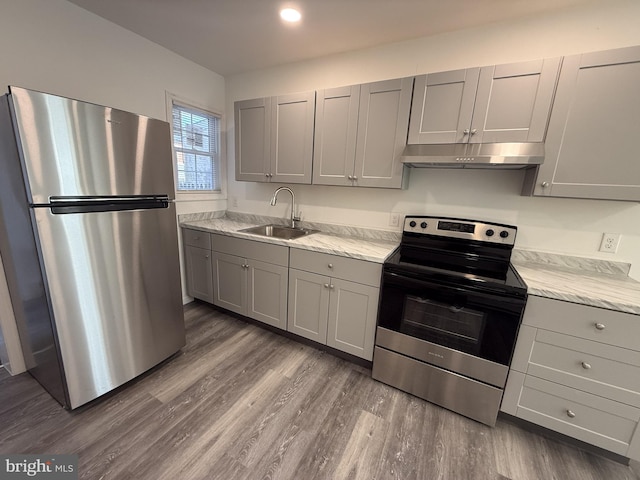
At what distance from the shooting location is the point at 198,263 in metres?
2.73

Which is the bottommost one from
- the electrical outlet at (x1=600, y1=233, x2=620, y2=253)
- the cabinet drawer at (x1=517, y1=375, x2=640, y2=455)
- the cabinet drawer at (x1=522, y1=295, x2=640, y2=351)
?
the cabinet drawer at (x1=517, y1=375, x2=640, y2=455)

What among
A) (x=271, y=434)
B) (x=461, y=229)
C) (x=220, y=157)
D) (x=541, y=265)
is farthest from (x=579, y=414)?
(x=220, y=157)

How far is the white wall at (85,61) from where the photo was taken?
1.61 m

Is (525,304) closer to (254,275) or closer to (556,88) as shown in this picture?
(556,88)

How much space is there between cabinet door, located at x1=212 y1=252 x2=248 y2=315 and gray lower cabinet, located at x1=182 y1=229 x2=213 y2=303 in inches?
3.6

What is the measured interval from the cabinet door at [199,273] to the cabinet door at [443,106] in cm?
217

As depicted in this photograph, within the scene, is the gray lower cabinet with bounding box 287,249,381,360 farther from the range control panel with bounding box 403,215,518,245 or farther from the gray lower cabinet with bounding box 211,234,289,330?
the range control panel with bounding box 403,215,518,245

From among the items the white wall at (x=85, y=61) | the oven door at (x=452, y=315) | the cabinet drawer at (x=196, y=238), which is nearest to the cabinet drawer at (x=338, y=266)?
the oven door at (x=452, y=315)

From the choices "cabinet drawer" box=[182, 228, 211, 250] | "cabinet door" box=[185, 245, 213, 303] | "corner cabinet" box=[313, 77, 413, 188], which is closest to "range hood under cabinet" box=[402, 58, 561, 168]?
"corner cabinet" box=[313, 77, 413, 188]

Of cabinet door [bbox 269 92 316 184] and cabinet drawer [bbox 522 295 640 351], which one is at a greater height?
cabinet door [bbox 269 92 316 184]

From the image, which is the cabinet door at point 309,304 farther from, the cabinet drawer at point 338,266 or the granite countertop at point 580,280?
the granite countertop at point 580,280

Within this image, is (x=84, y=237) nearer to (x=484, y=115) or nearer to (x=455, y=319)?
(x=455, y=319)

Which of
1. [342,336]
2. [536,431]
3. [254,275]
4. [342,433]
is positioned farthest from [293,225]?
[536,431]

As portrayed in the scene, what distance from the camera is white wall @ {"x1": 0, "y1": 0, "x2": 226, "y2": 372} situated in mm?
1612
